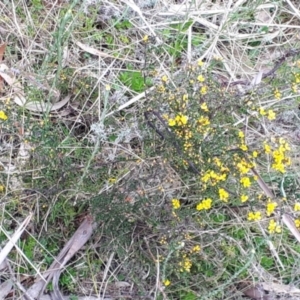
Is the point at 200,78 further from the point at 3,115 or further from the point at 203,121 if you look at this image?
the point at 3,115

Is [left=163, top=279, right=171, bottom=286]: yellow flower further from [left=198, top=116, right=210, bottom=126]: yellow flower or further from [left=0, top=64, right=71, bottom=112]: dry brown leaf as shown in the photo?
[left=0, top=64, right=71, bottom=112]: dry brown leaf

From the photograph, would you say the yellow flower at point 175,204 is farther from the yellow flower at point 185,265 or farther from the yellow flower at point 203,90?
the yellow flower at point 203,90

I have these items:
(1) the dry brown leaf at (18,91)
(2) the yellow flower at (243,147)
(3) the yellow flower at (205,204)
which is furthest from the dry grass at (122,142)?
(2) the yellow flower at (243,147)

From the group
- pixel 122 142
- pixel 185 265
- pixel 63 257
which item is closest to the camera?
pixel 185 265

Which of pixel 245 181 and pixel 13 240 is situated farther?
pixel 13 240

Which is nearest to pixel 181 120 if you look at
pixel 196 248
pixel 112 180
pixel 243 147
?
pixel 243 147

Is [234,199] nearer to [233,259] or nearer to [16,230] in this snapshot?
[233,259]

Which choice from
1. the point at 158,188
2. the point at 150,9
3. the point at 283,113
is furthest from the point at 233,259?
the point at 150,9

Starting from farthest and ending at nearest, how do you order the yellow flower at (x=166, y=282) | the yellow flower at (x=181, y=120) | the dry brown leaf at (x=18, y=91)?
the dry brown leaf at (x=18, y=91)
the yellow flower at (x=166, y=282)
the yellow flower at (x=181, y=120)

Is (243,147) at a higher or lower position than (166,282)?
higher

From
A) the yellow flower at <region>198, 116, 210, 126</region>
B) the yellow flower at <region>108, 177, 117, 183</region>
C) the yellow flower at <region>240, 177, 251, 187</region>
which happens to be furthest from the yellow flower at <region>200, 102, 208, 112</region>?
the yellow flower at <region>108, 177, 117, 183</region>

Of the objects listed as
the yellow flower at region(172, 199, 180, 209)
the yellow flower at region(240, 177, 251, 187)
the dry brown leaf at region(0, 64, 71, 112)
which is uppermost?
the dry brown leaf at region(0, 64, 71, 112)
